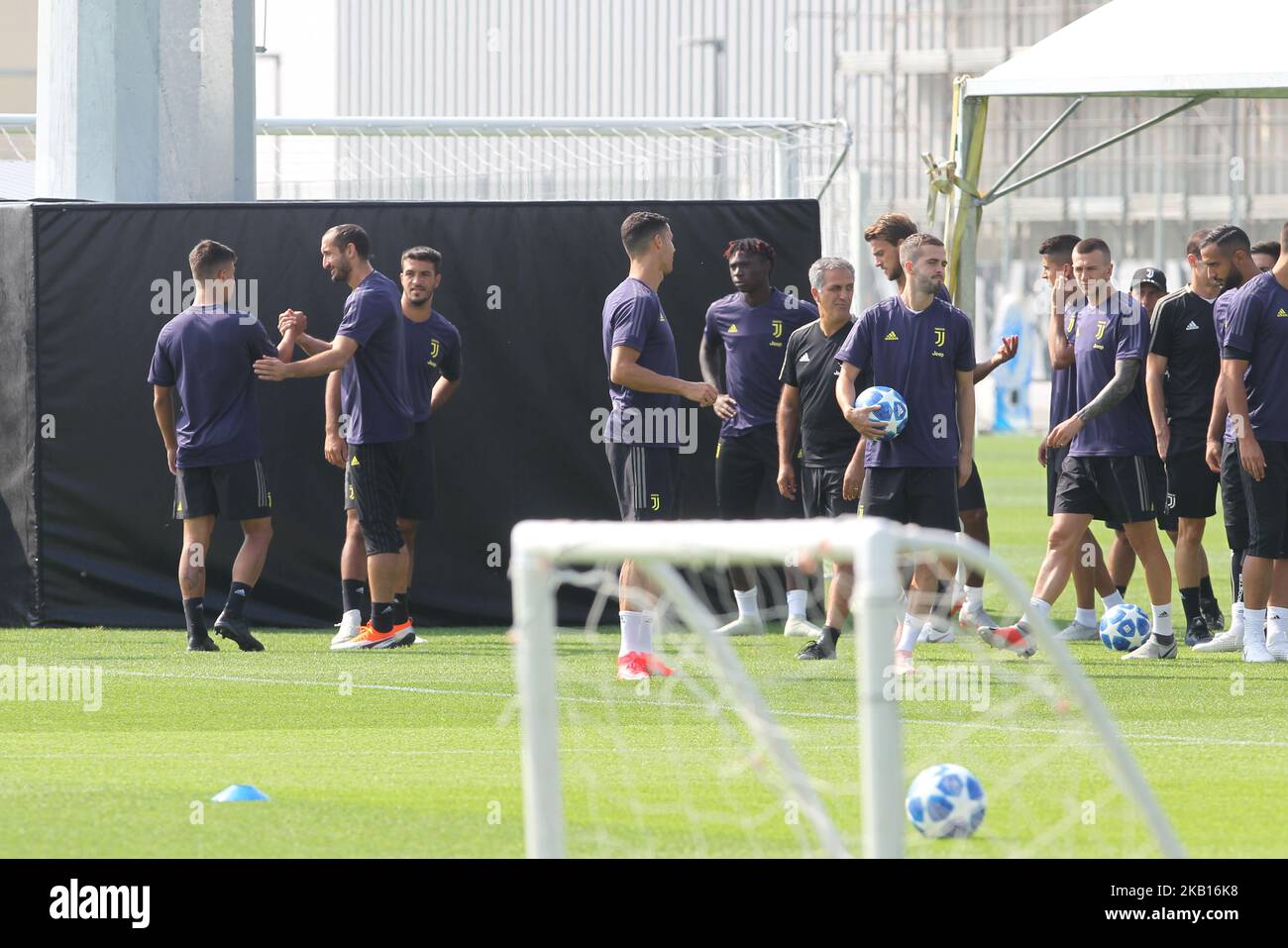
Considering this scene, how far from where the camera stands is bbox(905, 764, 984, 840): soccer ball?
618cm

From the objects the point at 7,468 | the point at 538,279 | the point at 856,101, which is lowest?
the point at 7,468

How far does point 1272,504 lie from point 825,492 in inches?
99.5

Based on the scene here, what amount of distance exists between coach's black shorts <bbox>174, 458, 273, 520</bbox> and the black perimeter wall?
135 cm

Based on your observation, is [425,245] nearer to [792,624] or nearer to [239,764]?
[792,624]

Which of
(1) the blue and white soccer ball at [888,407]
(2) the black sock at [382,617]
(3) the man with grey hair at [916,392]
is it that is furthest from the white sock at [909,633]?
(2) the black sock at [382,617]

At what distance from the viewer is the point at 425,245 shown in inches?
516

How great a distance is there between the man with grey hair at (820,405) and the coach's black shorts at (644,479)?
1.37m

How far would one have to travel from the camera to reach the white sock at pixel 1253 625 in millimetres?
10820

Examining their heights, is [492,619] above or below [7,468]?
below

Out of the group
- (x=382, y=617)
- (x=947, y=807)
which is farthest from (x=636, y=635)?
(x=947, y=807)

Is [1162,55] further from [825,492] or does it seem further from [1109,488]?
[825,492]

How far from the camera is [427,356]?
40.3ft
